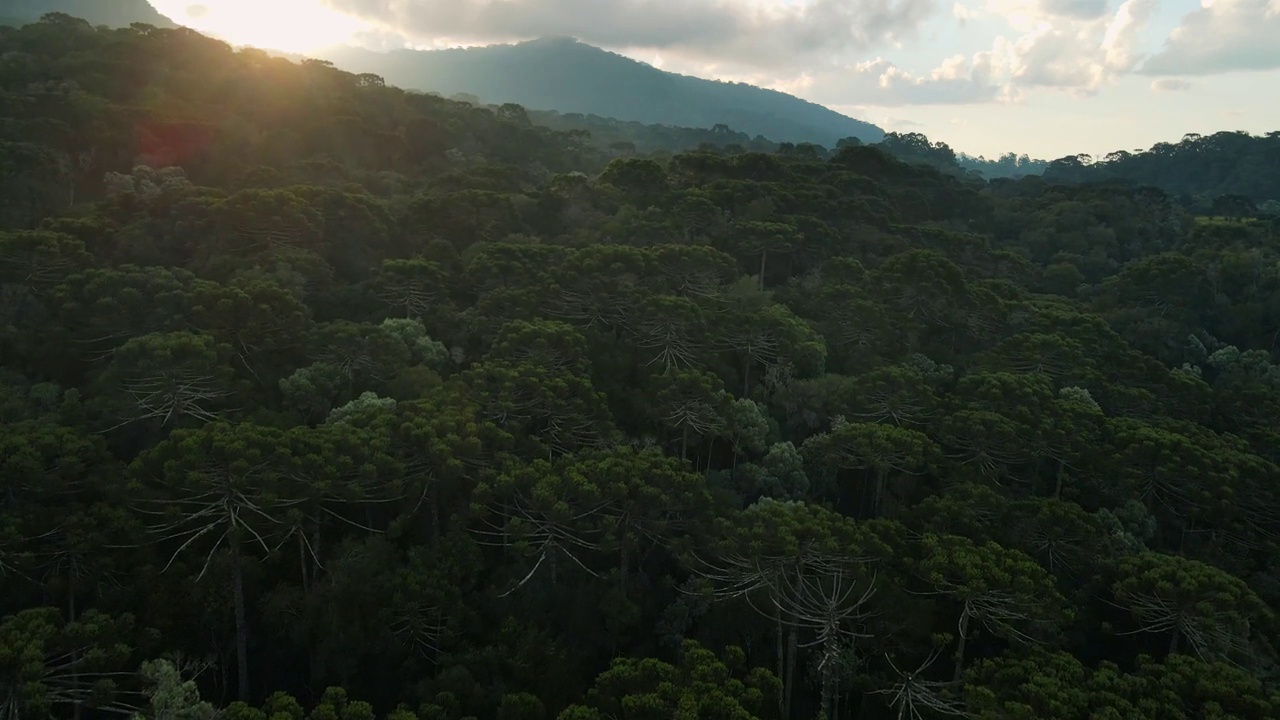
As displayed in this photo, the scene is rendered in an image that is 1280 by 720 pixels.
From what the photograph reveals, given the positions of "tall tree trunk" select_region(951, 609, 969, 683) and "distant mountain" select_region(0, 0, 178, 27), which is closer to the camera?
"tall tree trunk" select_region(951, 609, 969, 683)

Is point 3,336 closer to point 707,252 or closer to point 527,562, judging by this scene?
point 527,562

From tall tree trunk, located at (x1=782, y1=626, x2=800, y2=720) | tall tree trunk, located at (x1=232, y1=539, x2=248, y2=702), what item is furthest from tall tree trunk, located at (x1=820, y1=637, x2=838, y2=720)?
tall tree trunk, located at (x1=232, y1=539, x2=248, y2=702)

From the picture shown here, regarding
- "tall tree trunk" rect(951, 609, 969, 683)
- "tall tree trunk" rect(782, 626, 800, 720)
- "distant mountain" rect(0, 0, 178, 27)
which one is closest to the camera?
"tall tree trunk" rect(951, 609, 969, 683)

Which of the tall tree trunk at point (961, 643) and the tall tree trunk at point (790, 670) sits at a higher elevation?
the tall tree trunk at point (961, 643)

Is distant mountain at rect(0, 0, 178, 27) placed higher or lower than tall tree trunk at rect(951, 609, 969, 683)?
higher

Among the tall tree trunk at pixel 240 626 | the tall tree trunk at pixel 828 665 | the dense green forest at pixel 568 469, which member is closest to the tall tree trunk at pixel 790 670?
the dense green forest at pixel 568 469

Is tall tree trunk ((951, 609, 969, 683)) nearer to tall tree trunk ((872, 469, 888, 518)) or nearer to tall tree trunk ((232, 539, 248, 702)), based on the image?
tall tree trunk ((872, 469, 888, 518))

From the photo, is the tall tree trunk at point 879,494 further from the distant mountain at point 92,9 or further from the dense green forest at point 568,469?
the distant mountain at point 92,9
